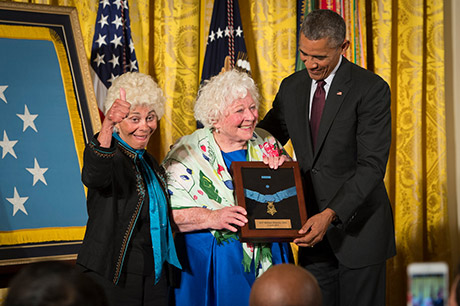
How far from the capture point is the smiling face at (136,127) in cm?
265

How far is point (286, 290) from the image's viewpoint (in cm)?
146

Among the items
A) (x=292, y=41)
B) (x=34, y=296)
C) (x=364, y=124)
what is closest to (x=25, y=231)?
(x=364, y=124)

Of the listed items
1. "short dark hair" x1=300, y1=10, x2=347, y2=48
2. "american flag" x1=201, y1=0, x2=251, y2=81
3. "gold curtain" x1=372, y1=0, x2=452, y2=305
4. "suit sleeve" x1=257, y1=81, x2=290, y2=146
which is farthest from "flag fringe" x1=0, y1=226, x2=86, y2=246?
Answer: "gold curtain" x1=372, y1=0, x2=452, y2=305

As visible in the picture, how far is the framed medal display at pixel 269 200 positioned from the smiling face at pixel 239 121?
191 millimetres

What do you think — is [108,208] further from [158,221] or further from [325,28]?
[325,28]

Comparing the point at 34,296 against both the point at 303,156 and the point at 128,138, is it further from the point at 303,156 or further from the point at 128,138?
the point at 303,156

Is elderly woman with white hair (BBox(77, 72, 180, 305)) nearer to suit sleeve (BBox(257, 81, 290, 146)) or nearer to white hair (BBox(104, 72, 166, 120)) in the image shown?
white hair (BBox(104, 72, 166, 120))

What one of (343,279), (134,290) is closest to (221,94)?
(134,290)

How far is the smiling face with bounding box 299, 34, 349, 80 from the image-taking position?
2.95 metres

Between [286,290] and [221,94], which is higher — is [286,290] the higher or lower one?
the lower one

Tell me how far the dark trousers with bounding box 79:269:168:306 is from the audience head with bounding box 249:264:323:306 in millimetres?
1146

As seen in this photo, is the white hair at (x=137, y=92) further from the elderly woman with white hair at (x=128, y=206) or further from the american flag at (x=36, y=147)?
the american flag at (x=36, y=147)

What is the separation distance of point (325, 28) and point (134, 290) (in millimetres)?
1608

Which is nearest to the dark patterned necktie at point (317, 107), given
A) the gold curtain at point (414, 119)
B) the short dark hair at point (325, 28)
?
the short dark hair at point (325, 28)
